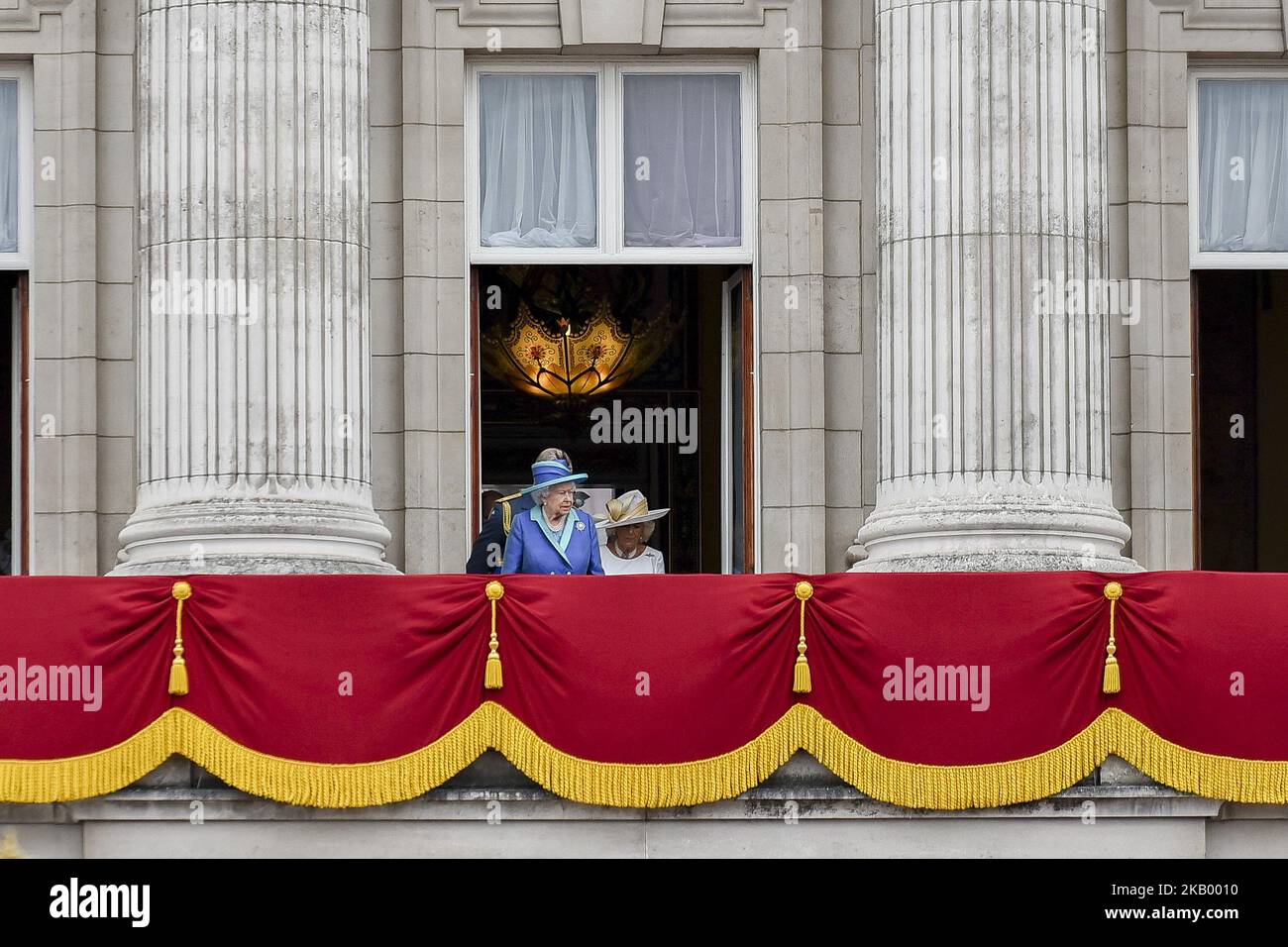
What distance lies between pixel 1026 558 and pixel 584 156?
5.99 metres

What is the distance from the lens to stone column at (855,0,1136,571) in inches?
693

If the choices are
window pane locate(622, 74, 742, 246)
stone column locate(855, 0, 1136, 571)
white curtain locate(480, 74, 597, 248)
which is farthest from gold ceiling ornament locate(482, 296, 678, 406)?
stone column locate(855, 0, 1136, 571)

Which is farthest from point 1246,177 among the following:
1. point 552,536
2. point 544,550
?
point 544,550

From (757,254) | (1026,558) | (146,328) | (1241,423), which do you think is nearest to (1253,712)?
(1026,558)

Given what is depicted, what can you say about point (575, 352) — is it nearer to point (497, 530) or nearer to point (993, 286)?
point (497, 530)

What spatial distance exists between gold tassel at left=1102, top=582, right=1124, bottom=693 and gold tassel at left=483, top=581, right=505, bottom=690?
4.15 meters

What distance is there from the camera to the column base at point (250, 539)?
17.0 meters

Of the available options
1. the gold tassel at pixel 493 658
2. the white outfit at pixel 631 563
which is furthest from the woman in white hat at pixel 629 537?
the gold tassel at pixel 493 658

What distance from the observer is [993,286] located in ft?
58.3

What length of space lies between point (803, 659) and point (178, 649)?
4.23m

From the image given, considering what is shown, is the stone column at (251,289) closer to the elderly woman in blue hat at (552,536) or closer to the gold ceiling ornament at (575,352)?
the elderly woman in blue hat at (552,536)

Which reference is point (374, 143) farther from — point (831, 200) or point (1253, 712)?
point (1253, 712)

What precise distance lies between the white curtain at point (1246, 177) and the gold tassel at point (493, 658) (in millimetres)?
8516

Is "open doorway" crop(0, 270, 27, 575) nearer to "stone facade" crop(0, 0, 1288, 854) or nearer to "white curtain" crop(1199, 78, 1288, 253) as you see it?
"stone facade" crop(0, 0, 1288, 854)
